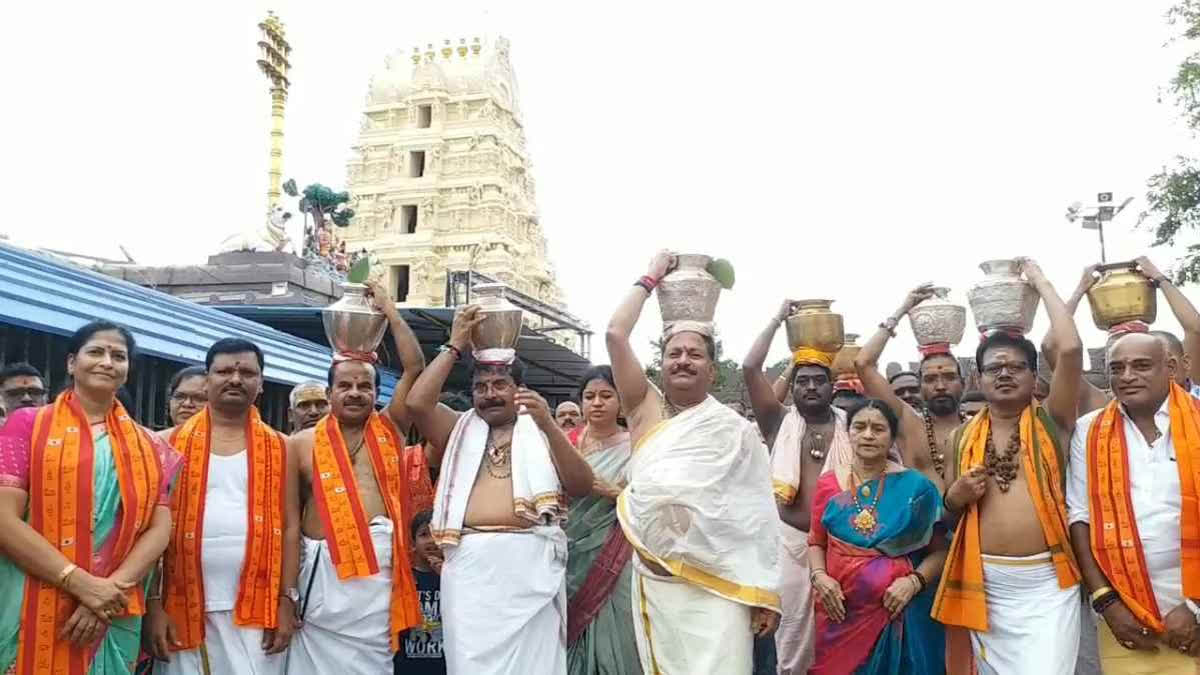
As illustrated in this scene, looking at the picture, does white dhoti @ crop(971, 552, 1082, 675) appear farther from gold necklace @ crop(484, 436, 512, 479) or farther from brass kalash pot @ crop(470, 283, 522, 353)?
brass kalash pot @ crop(470, 283, 522, 353)

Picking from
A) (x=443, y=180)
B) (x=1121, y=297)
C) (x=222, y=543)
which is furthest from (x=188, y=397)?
(x=443, y=180)

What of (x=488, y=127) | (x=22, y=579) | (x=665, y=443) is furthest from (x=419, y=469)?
(x=488, y=127)

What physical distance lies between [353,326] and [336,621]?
50.5 inches

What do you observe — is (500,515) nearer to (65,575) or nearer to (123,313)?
(65,575)

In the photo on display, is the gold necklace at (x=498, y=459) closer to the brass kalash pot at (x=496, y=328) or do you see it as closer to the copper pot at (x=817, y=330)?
the brass kalash pot at (x=496, y=328)

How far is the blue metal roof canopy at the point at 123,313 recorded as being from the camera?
7207 mm

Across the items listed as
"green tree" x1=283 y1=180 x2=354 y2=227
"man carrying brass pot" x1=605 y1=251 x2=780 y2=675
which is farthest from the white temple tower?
"man carrying brass pot" x1=605 y1=251 x2=780 y2=675

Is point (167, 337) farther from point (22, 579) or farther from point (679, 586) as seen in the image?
point (679, 586)

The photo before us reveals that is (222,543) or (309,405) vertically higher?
(309,405)

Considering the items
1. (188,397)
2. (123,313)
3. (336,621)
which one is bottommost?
(336,621)

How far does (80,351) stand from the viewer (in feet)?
12.6

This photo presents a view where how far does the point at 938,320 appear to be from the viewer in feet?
16.7

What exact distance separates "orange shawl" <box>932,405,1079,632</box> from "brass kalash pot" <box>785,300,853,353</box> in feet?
3.53

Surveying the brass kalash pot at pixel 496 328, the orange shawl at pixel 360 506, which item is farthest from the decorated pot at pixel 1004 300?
the orange shawl at pixel 360 506
